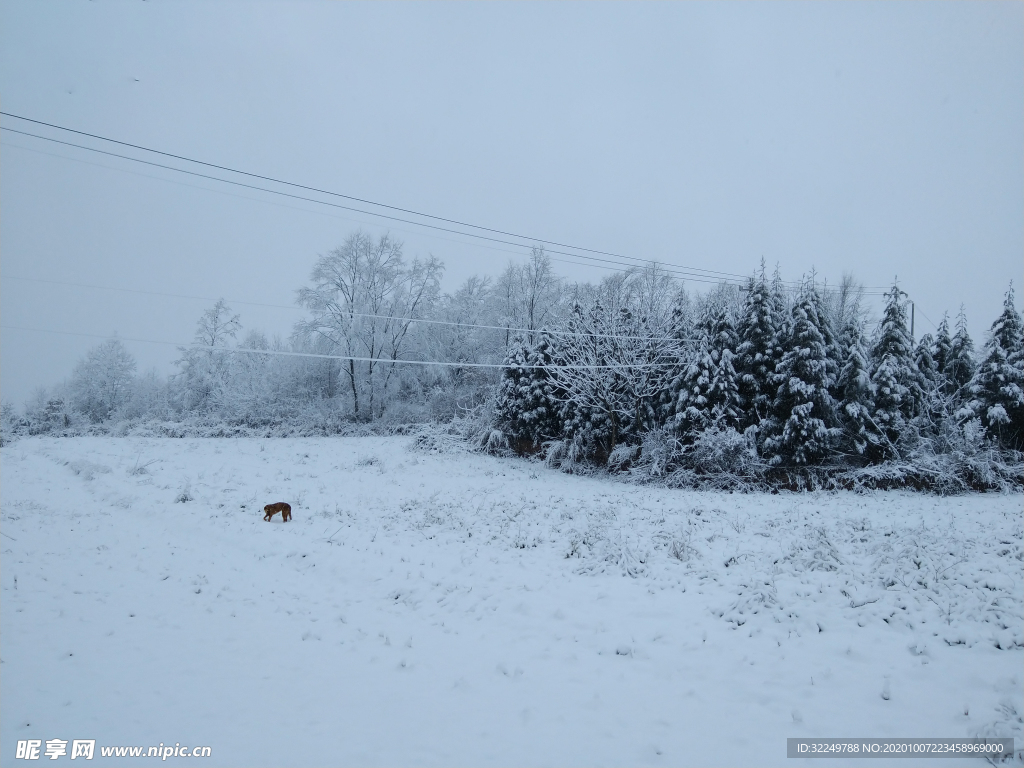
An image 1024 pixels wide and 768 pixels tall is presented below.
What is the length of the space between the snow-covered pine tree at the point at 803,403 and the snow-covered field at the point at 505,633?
6.57m

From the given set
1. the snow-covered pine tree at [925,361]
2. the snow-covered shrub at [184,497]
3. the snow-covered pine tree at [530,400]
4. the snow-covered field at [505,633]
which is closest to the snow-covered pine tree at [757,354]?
the snow-covered pine tree at [925,361]

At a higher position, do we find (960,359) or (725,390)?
(960,359)

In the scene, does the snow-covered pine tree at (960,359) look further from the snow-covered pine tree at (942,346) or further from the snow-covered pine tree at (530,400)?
the snow-covered pine tree at (530,400)

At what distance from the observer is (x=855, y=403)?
20438mm

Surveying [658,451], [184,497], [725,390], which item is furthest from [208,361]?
[725,390]

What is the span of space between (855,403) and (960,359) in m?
8.03

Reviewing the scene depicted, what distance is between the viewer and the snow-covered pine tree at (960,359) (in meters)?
23.3

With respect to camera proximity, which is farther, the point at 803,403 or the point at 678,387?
the point at 678,387

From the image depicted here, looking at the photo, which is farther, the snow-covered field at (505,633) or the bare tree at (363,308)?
the bare tree at (363,308)

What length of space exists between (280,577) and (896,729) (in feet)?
30.9

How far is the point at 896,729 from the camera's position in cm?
468

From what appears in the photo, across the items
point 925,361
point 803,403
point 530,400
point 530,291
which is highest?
point 530,291

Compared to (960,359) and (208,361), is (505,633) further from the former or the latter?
(208,361)

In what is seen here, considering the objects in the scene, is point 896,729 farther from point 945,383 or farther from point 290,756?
point 945,383
